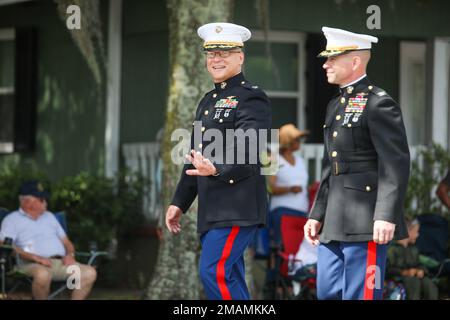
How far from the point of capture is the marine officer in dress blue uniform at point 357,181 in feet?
22.2

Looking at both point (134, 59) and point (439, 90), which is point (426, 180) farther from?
point (134, 59)

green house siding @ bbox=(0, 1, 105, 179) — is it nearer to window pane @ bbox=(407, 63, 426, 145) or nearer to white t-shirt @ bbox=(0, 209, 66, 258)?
white t-shirt @ bbox=(0, 209, 66, 258)

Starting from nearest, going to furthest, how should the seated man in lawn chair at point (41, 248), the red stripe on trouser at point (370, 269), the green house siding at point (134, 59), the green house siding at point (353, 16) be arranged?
the red stripe on trouser at point (370, 269) → the seated man in lawn chair at point (41, 248) → the green house siding at point (353, 16) → the green house siding at point (134, 59)

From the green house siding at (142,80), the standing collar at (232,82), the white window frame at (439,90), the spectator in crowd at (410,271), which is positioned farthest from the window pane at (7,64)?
the standing collar at (232,82)

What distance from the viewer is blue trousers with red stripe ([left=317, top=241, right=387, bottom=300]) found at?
692 centimetres

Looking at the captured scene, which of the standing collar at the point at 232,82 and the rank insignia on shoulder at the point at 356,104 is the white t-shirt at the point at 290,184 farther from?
the rank insignia on shoulder at the point at 356,104

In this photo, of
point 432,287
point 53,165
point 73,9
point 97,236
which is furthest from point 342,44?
point 53,165

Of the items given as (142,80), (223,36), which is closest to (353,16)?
(142,80)

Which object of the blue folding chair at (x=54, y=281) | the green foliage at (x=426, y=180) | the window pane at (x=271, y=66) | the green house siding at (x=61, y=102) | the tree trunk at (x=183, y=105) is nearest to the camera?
the tree trunk at (x=183, y=105)

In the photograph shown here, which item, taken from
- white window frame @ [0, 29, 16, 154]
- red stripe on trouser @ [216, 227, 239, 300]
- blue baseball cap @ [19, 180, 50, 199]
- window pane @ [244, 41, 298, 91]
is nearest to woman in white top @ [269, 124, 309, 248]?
window pane @ [244, 41, 298, 91]

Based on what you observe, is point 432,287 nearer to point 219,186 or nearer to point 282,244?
point 282,244

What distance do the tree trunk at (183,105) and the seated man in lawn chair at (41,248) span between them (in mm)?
864

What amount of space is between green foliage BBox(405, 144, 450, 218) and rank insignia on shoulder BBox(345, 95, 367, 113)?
551 cm

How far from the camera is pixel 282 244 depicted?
37.1 ft
